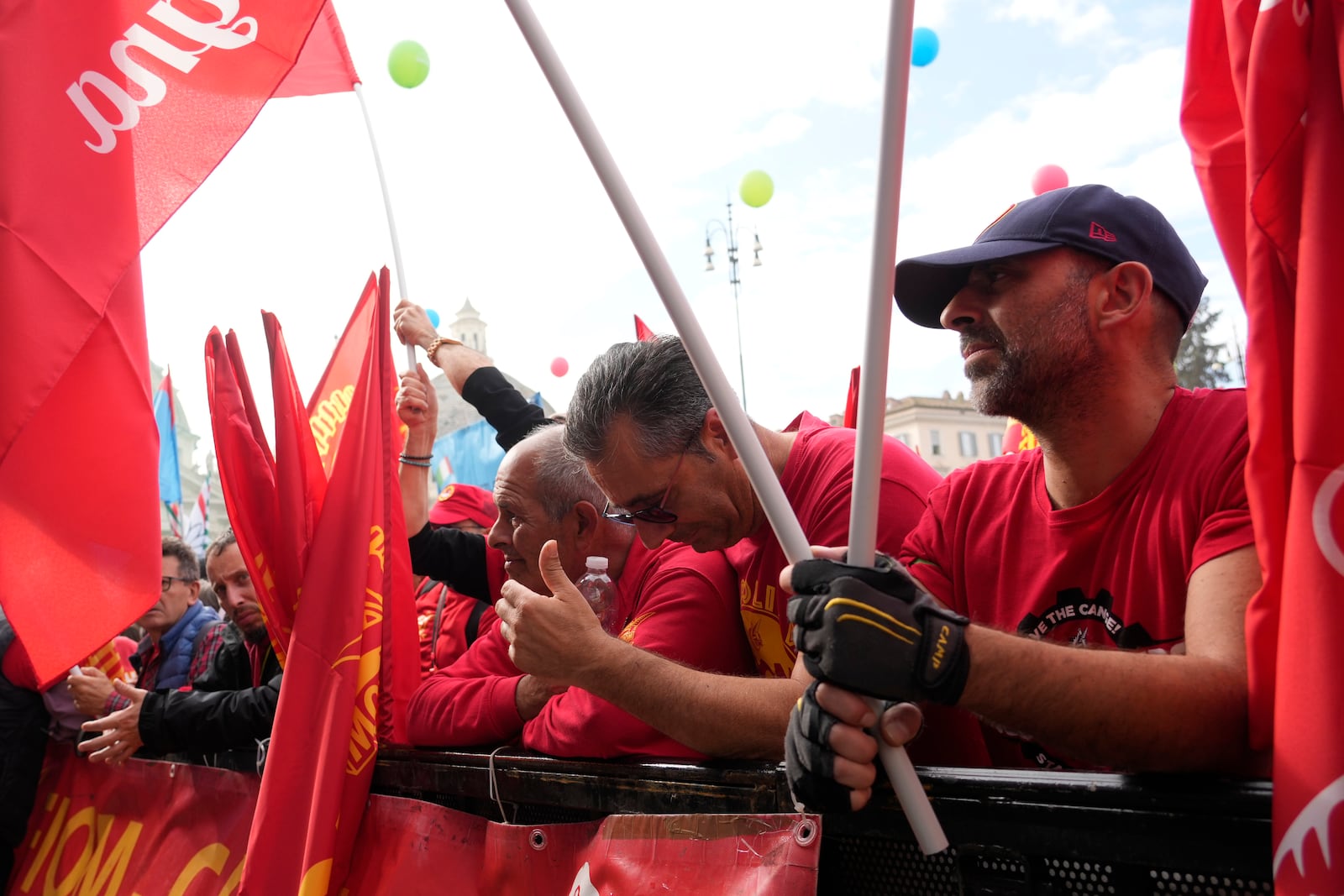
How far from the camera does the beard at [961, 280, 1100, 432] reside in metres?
1.81

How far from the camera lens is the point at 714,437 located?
8.39 ft

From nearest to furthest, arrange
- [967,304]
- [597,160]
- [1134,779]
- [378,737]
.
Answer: [1134,779]
[597,160]
[967,304]
[378,737]

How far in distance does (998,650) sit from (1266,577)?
0.34 metres

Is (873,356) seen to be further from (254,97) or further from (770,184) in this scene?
(770,184)

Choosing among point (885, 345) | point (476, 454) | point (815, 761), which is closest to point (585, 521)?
point (815, 761)

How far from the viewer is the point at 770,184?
332 inches

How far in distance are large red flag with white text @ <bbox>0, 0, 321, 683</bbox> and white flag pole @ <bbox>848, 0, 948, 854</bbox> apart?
2.05 metres

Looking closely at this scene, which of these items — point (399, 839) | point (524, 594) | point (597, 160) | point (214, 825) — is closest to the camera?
point (597, 160)

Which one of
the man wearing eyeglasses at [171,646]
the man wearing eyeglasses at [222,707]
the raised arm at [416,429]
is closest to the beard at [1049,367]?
the man wearing eyeglasses at [222,707]

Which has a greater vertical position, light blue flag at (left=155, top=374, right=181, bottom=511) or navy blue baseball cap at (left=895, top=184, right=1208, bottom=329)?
light blue flag at (left=155, top=374, right=181, bottom=511)

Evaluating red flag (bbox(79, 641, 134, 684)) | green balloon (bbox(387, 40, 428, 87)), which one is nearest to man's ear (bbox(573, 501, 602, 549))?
red flag (bbox(79, 641, 134, 684))

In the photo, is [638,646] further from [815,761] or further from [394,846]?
[815,761]

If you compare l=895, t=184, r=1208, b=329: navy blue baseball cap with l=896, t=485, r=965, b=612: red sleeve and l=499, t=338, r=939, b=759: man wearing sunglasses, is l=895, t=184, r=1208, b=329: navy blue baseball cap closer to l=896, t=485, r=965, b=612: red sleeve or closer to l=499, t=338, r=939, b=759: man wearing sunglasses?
l=896, t=485, r=965, b=612: red sleeve

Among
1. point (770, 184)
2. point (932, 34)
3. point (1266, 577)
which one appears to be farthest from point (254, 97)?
point (770, 184)
